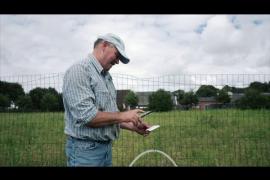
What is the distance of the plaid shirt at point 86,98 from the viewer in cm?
239

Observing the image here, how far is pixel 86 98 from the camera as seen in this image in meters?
2.40

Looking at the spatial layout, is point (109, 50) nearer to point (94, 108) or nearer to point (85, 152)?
point (94, 108)

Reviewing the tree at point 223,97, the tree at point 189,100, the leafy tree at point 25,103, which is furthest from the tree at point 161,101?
the leafy tree at point 25,103

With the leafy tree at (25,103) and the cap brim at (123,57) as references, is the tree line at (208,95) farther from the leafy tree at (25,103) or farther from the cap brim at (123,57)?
the cap brim at (123,57)

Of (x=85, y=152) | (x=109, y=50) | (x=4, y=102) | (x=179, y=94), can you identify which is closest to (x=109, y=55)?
(x=109, y=50)

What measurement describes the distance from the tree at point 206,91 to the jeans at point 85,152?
116 inches

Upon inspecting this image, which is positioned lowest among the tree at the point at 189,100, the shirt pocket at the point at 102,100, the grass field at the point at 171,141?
the grass field at the point at 171,141

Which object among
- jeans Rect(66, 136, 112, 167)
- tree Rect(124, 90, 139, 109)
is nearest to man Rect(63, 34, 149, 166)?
jeans Rect(66, 136, 112, 167)

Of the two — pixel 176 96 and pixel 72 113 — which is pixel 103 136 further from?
pixel 176 96

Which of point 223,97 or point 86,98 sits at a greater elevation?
point 223,97

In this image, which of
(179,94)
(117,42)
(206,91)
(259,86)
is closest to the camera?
(117,42)

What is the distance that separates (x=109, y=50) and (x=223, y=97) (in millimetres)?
3433

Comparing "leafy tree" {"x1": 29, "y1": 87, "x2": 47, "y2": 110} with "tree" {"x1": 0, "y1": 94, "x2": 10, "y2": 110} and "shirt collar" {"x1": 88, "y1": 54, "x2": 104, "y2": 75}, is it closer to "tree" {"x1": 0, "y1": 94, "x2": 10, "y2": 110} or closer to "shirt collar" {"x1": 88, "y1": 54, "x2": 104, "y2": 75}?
"tree" {"x1": 0, "y1": 94, "x2": 10, "y2": 110}
